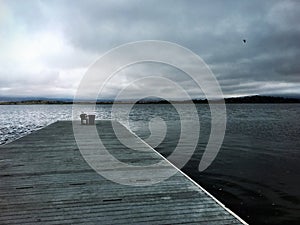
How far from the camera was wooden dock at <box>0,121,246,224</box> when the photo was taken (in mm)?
4316

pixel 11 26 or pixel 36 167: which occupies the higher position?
pixel 11 26

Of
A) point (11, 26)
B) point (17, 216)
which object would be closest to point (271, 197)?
point (17, 216)

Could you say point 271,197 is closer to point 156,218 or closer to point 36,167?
point 156,218

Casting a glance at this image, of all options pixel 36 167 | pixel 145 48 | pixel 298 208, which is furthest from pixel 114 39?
pixel 298 208

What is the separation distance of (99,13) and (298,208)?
59.8ft

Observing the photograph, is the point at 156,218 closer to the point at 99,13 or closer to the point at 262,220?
the point at 262,220

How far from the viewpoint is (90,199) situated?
16.8ft

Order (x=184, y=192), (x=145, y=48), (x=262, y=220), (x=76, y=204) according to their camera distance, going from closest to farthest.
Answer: (x=76, y=204), (x=184, y=192), (x=262, y=220), (x=145, y=48)

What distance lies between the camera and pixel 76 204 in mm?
4848

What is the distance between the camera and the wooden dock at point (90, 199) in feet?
14.2

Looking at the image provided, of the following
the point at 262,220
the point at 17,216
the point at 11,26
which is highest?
the point at 11,26

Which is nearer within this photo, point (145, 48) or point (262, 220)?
point (262, 220)

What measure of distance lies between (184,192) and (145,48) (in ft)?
98.6

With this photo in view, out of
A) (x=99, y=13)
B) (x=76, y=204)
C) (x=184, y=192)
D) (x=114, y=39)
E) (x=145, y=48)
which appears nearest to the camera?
(x=76, y=204)
